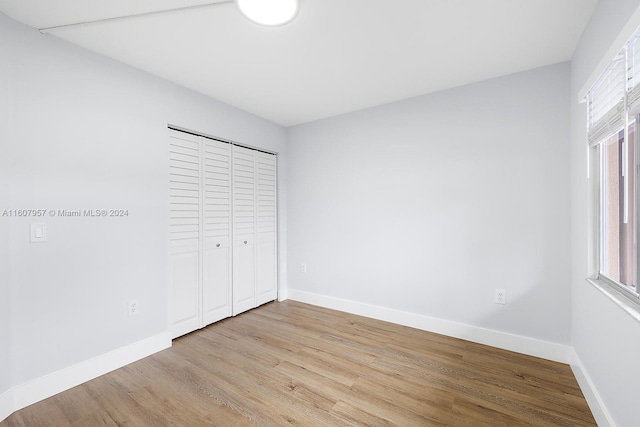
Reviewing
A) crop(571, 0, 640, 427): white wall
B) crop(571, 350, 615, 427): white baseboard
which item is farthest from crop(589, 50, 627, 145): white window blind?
crop(571, 350, 615, 427): white baseboard

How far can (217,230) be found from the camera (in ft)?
9.68

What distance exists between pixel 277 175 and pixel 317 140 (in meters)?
0.73

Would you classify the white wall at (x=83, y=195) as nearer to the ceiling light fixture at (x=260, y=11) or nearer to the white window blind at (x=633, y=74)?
the ceiling light fixture at (x=260, y=11)

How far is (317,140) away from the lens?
3.55 metres

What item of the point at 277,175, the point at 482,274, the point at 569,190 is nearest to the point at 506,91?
the point at 569,190

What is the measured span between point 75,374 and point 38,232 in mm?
1021

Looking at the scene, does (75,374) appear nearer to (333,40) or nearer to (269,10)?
(269,10)

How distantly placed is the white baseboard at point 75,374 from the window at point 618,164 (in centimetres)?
317

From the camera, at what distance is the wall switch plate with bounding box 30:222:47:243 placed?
173cm

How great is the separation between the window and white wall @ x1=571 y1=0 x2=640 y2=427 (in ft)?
0.30

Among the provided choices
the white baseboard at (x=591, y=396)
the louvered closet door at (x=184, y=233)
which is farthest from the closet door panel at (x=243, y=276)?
the white baseboard at (x=591, y=396)

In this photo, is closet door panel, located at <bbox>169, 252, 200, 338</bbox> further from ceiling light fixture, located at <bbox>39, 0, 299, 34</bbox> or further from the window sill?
the window sill

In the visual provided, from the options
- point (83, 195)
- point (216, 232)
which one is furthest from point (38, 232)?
point (216, 232)

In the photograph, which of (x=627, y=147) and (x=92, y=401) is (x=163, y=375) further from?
(x=627, y=147)
